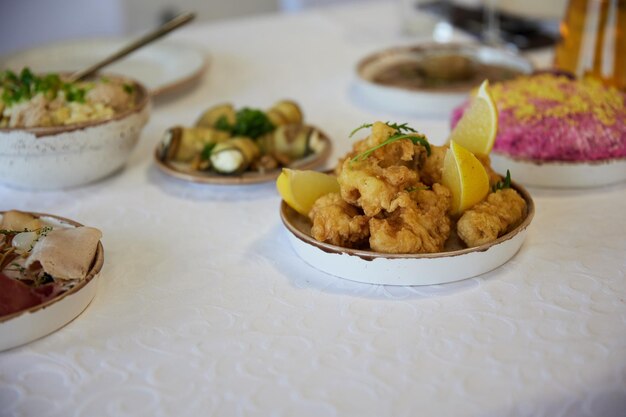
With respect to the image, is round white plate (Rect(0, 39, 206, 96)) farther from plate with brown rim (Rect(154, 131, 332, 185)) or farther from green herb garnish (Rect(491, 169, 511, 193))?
green herb garnish (Rect(491, 169, 511, 193))

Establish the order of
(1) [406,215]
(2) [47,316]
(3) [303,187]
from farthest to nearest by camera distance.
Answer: (3) [303,187] < (1) [406,215] < (2) [47,316]

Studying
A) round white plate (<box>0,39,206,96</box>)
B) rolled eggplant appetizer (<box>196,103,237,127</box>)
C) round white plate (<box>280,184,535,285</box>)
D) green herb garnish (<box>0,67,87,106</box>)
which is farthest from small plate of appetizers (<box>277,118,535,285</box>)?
round white plate (<box>0,39,206,96</box>)

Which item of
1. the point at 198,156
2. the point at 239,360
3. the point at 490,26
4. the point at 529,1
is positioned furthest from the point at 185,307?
the point at 529,1

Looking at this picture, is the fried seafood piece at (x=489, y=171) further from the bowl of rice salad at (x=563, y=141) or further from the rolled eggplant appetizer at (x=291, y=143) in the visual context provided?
the rolled eggplant appetizer at (x=291, y=143)

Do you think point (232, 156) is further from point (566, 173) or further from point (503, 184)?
point (566, 173)

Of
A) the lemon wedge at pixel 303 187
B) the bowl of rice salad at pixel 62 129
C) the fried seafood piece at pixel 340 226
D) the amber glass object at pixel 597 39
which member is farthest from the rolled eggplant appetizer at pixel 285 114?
the amber glass object at pixel 597 39

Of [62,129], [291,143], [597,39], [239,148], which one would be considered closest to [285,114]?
[291,143]
